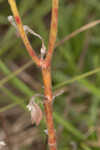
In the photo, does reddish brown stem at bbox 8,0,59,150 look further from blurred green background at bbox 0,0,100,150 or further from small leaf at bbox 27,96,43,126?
blurred green background at bbox 0,0,100,150

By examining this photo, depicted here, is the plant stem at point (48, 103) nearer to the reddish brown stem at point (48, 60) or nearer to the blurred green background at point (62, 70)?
the reddish brown stem at point (48, 60)

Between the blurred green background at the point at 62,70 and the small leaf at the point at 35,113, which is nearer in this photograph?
the small leaf at the point at 35,113

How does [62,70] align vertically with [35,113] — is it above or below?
below

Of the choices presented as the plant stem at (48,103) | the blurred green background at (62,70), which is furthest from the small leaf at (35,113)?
the blurred green background at (62,70)

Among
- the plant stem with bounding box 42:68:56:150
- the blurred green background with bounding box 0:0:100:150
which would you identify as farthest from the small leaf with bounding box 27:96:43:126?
the blurred green background with bounding box 0:0:100:150

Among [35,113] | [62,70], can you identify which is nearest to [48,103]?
[35,113]

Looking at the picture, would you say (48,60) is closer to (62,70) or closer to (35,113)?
(35,113)

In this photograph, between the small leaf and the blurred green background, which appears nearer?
the small leaf

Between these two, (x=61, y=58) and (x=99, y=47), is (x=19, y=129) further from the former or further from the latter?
(x=99, y=47)

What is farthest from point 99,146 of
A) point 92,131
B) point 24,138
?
point 24,138

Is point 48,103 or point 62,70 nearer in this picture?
point 48,103

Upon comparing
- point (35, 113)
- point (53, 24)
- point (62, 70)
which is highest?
point (53, 24)

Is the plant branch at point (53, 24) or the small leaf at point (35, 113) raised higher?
the plant branch at point (53, 24)
